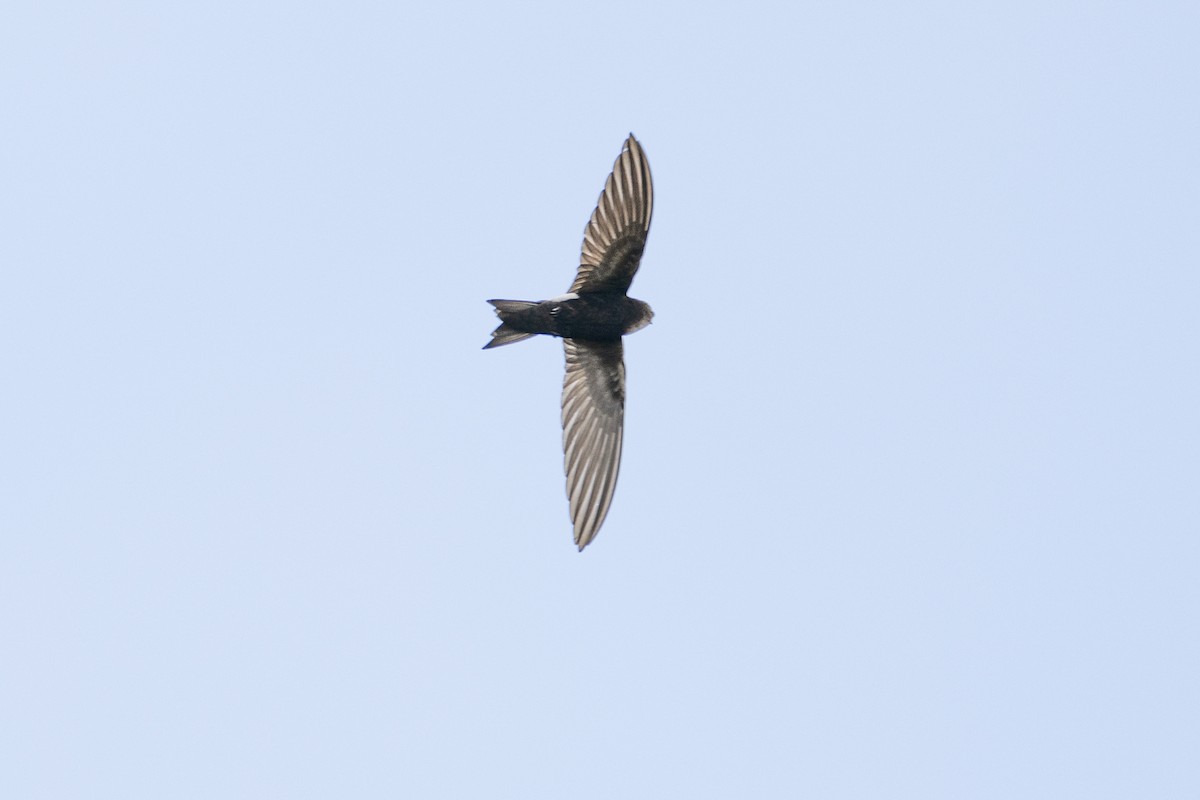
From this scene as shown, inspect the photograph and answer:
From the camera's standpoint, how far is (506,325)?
14.7 metres

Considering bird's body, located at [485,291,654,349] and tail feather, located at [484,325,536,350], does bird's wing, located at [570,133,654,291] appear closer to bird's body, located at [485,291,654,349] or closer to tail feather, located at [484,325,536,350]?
Result: bird's body, located at [485,291,654,349]

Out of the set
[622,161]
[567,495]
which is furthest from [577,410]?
[622,161]

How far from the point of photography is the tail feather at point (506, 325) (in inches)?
576

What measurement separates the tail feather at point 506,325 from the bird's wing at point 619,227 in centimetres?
57

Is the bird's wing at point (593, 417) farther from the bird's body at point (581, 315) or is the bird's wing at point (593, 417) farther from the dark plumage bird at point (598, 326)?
the bird's body at point (581, 315)

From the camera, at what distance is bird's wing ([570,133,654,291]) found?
14.7 metres

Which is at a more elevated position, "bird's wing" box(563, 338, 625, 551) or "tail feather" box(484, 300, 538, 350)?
"tail feather" box(484, 300, 538, 350)

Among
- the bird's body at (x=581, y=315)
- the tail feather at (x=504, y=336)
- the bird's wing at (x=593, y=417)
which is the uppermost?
the bird's body at (x=581, y=315)

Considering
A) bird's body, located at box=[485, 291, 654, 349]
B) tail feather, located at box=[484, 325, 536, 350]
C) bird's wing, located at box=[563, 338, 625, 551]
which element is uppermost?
bird's body, located at box=[485, 291, 654, 349]

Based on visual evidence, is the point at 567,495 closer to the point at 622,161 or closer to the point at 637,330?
the point at 637,330

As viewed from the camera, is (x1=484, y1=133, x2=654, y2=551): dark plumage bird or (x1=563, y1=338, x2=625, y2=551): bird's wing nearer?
(x1=484, y1=133, x2=654, y2=551): dark plumage bird

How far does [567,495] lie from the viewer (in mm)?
15156

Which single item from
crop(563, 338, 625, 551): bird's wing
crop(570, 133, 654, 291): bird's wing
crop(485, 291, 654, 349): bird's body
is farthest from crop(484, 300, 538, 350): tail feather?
crop(563, 338, 625, 551): bird's wing

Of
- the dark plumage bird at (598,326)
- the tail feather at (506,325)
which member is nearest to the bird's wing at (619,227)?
the dark plumage bird at (598,326)
